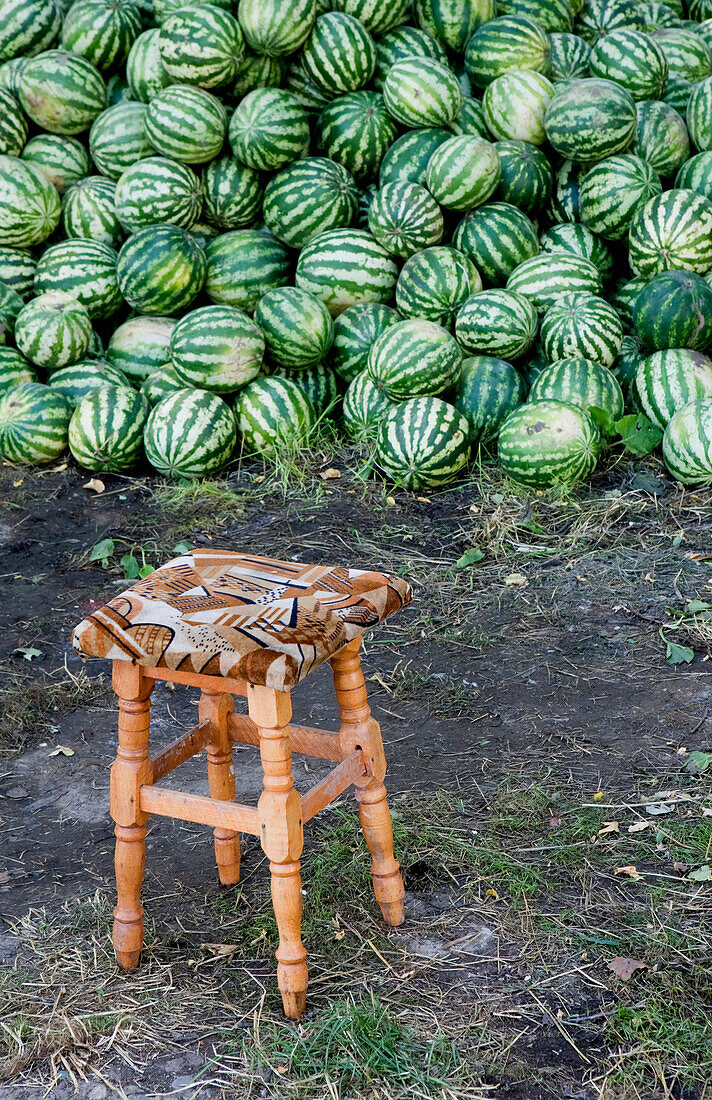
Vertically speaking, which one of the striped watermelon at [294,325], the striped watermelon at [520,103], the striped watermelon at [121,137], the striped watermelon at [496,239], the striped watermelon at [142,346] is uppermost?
the striped watermelon at [520,103]

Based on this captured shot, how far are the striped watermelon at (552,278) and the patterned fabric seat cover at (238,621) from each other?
9.28 feet

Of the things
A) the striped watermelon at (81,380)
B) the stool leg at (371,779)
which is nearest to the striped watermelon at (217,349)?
the striped watermelon at (81,380)

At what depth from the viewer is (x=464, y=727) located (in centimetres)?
311

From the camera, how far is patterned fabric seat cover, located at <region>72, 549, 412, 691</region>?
1.92 metres

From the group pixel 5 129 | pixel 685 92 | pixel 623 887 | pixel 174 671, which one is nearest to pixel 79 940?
pixel 174 671

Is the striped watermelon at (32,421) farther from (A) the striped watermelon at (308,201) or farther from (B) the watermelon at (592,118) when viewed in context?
(B) the watermelon at (592,118)

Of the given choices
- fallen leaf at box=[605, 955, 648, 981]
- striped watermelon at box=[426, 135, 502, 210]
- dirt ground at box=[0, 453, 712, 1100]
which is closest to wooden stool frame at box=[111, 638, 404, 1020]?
dirt ground at box=[0, 453, 712, 1100]

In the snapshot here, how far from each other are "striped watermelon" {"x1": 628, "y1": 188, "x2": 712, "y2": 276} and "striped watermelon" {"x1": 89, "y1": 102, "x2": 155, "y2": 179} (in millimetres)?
2407

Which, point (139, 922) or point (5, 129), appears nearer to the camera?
point (139, 922)

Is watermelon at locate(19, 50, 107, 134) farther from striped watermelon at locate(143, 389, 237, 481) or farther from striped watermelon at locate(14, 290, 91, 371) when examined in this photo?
striped watermelon at locate(143, 389, 237, 481)

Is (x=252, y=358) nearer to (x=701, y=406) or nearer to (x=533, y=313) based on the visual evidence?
(x=533, y=313)

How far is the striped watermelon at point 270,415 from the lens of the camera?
4734 millimetres

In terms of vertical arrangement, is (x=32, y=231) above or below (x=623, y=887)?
above

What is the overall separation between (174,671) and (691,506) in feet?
8.89
